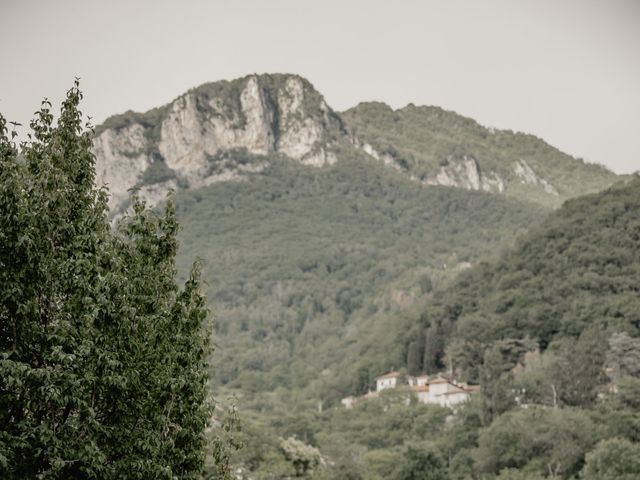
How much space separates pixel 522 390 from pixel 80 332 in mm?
68829

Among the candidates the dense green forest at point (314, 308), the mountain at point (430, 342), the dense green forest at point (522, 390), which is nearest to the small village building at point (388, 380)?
the mountain at point (430, 342)

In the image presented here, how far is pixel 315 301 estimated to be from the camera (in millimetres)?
183250

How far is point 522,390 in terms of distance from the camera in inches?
3049

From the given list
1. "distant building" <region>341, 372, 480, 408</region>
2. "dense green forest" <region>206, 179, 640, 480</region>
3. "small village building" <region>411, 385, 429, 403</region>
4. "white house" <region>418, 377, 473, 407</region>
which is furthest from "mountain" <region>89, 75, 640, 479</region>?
"white house" <region>418, 377, 473, 407</region>

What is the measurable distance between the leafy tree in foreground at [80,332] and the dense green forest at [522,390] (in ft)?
126

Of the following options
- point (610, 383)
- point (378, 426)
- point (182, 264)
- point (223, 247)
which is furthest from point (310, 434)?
point (223, 247)

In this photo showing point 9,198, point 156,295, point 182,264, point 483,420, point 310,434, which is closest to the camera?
point 9,198

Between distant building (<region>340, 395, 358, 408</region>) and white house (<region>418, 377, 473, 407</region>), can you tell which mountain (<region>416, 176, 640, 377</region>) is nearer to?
white house (<region>418, 377, 473, 407</region>)

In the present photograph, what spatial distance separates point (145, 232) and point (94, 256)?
141 cm

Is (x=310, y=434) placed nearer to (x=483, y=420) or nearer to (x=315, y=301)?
(x=483, y=420)

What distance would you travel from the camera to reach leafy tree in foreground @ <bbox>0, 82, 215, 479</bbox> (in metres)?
11.5

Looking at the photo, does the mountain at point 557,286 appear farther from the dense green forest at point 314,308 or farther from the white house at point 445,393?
the dense green forest at point 314,308

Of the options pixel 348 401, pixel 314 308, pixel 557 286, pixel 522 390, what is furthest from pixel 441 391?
pixel 314 308

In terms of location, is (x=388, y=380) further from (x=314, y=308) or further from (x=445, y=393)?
(x=314, y=308)
